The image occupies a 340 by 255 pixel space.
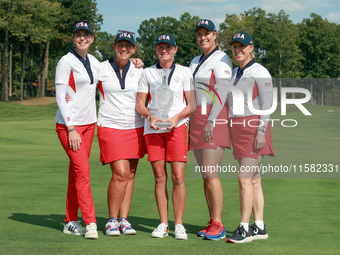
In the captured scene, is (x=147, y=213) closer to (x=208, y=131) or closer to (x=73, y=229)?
(x=73, y=229)

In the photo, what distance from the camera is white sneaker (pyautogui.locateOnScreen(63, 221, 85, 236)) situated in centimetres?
625

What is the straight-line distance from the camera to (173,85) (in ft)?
19.7

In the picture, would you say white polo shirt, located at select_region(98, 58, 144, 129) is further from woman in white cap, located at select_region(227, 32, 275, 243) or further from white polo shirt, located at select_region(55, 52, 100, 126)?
woman in white cap, located at select_region(227, 32, 275, 243)

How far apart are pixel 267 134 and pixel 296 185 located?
496 cm

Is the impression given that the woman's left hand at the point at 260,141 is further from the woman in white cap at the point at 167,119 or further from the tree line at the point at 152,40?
the tree line at the point at 152,40

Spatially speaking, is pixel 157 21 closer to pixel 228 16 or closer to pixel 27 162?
pixel 228 16

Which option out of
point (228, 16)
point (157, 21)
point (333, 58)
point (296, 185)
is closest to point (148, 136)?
point (296, 185)

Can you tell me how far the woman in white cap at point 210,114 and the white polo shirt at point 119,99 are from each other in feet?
2.25

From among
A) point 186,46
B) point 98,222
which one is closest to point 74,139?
point 98,222

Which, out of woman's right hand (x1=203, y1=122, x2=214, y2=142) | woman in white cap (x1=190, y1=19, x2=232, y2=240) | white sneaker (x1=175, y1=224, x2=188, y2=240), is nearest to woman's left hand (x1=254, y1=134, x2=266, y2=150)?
woman in white cap (x1=190, y1=19, x2=232, y2=240)

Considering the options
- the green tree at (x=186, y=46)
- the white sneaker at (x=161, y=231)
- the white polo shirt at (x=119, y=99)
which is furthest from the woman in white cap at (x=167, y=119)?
the green tree at (x=186, y=46)

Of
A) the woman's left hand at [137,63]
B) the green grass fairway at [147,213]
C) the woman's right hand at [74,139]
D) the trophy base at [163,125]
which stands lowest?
the green grass fairway at [147,213]

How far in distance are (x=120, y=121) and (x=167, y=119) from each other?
0.61 metres

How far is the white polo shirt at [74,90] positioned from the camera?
614 cm
